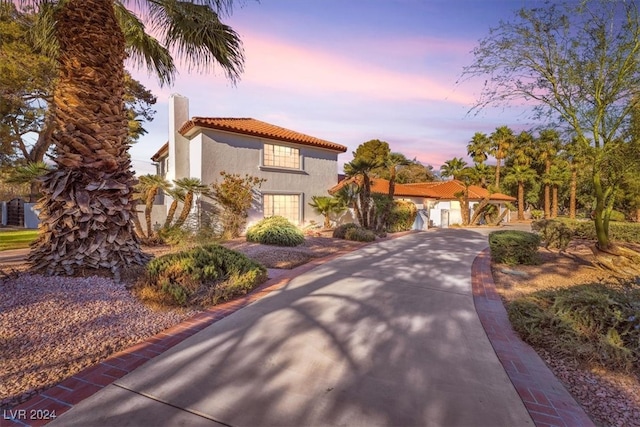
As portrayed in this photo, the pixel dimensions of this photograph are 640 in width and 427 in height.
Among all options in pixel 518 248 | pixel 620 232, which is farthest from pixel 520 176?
pixel 518 248

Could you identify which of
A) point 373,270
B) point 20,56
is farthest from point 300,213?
point 20,56

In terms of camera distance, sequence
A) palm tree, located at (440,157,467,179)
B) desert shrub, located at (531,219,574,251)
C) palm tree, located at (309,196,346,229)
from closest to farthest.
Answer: desert shrub, located at (531,219,574,251), palm tree, located at (309,196,346,229), palm tree, located at (440,157,467,179)

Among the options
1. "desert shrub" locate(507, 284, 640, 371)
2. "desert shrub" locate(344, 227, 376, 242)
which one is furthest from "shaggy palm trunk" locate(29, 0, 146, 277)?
"desert shrub" locate(344, 227, 376, 242)

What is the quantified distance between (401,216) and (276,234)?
10885mm

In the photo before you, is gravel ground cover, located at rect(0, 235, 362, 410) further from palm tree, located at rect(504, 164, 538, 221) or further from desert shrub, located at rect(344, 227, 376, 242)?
palm tree, located at rect(504, 164, 538, 221)

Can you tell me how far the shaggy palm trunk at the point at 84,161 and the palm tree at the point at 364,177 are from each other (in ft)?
38.9

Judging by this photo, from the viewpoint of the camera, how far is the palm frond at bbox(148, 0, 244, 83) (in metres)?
6.70

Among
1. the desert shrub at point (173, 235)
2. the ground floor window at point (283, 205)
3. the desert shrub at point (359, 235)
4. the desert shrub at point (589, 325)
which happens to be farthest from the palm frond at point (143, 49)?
the desert shrub at point (589, 325)

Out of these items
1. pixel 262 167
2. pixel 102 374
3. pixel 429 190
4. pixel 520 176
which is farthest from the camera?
pixel 520 176

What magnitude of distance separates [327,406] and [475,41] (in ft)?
31.4

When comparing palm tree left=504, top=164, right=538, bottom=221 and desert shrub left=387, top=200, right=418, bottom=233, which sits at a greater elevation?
palm tree left=504, top=164, right=538, bottom=221

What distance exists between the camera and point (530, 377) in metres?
3.29

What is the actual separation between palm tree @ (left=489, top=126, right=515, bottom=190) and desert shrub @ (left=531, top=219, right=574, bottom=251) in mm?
29464

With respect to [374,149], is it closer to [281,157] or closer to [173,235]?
[281,157]
